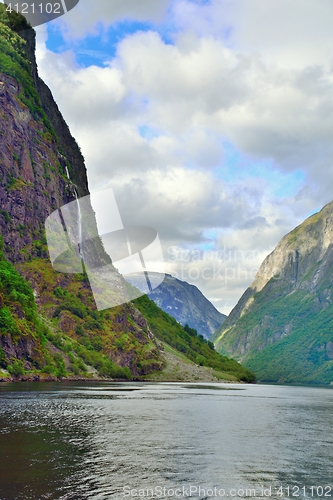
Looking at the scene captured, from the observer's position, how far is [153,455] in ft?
149

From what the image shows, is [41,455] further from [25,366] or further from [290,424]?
[25,366]

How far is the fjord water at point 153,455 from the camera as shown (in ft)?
111

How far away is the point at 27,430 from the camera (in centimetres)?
5238

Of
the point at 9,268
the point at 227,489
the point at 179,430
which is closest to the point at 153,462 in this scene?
the point at 227,489

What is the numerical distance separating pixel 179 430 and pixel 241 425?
1250 cm

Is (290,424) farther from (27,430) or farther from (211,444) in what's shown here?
(27,430)

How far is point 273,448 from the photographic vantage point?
172 feet

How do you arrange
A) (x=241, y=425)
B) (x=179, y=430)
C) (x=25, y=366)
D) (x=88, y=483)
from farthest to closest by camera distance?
(x=25, y=366)
(x=241, y=425)
(x=179, y=430)
(x=88, y=483)

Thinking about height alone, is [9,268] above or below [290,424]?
above

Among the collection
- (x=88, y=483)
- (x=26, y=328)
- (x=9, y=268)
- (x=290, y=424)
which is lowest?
(x=290, y=424)

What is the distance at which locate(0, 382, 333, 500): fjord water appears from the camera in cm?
3394

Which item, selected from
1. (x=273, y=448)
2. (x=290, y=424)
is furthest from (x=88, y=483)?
(x=290, y=424)

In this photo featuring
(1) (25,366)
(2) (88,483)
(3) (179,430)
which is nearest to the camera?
(2) (88,483)

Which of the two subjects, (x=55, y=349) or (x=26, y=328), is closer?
(x=26, y=328)
